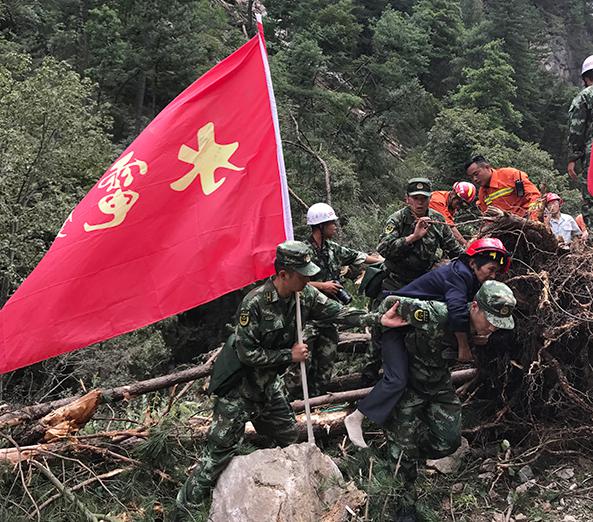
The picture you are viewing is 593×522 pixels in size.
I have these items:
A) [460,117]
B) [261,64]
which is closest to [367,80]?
[460,117]

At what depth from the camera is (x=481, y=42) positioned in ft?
111

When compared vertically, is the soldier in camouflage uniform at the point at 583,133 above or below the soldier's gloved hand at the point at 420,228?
below

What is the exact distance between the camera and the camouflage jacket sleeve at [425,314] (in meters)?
3.66

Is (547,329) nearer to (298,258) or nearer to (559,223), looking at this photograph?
(559,223)

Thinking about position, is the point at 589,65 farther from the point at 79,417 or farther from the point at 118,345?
the point at 118,345

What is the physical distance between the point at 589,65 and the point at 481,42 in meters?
31.5

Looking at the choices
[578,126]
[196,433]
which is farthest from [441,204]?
Result: [196,433]

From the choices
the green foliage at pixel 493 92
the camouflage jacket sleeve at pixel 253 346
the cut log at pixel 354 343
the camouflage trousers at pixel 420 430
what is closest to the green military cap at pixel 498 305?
the camouflage trousers at pixel 420 430

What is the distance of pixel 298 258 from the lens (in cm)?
355

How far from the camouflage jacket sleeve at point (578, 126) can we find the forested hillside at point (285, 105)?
5.27 feet

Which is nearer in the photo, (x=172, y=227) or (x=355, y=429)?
(x=172, y=227)

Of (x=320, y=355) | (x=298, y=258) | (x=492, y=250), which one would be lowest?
(x=320, y=355)

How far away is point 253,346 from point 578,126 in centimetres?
480

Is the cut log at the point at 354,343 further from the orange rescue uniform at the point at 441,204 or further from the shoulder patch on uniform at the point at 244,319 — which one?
the shoulder patch on uniform at the point at 244,319
